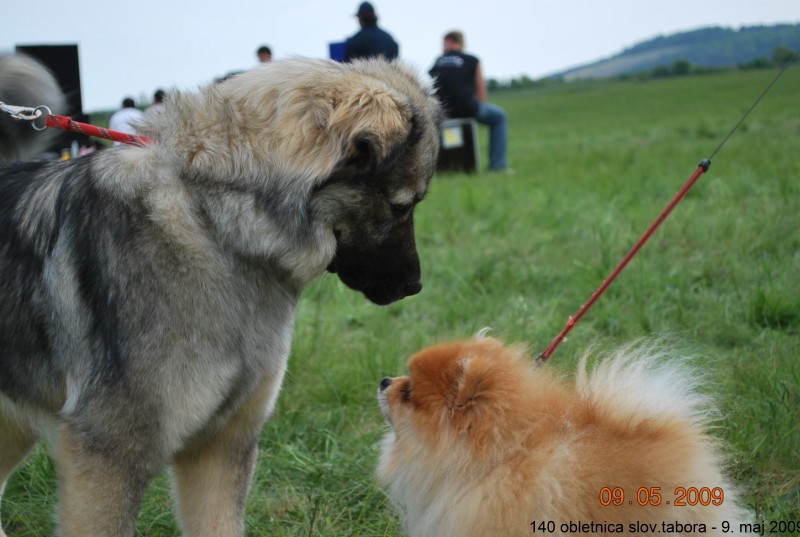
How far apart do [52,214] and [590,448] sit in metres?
1.67

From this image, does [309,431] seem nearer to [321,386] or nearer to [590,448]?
[321,386]

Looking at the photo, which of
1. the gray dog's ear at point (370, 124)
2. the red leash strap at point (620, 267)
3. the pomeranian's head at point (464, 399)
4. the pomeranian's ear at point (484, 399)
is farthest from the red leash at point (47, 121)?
the red leash strap at point (620, 267)

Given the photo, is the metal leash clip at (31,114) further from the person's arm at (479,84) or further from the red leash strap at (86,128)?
the person's arm at (479,84)

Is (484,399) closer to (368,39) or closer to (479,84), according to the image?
(368,39)

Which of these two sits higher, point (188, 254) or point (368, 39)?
point (368, 39)

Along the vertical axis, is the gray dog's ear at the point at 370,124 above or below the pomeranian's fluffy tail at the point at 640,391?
above

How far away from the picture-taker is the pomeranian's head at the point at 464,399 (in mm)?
2145

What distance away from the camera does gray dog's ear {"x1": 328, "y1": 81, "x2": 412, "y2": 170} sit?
2.18 m

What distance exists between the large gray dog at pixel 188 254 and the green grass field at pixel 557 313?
78 centimetres

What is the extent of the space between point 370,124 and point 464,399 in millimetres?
821

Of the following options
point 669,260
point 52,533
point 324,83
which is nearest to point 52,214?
point 324,83

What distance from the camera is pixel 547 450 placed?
2.07 meters

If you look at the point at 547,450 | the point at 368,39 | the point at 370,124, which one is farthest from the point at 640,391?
the point at 368,39

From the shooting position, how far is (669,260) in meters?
5.18
